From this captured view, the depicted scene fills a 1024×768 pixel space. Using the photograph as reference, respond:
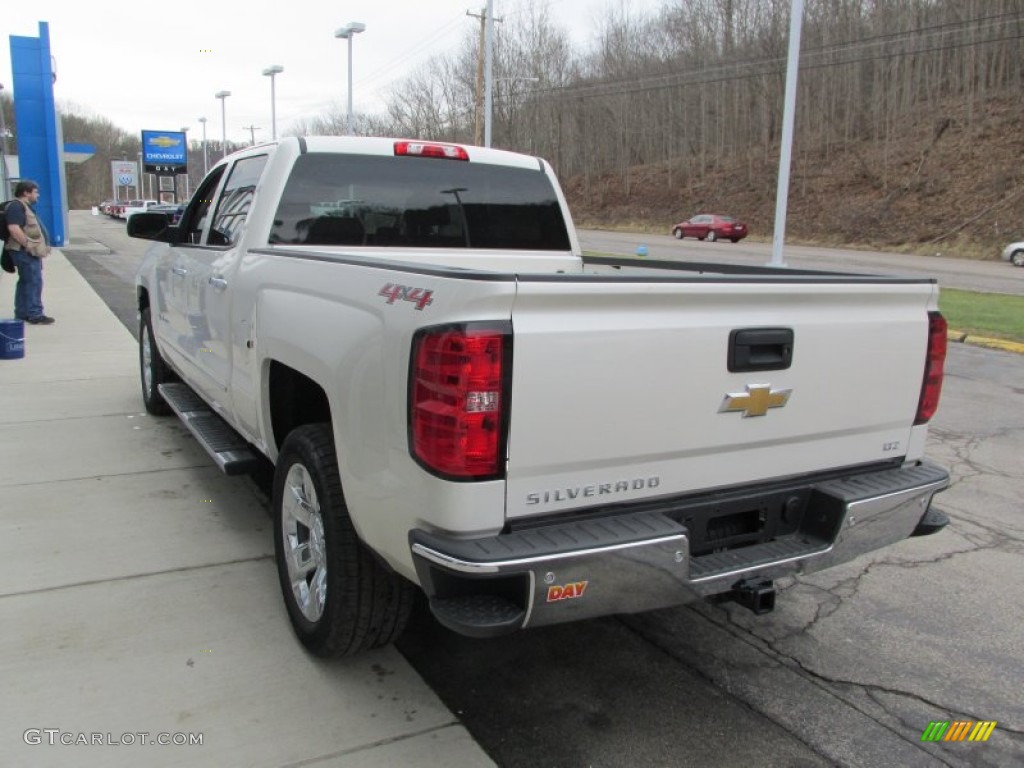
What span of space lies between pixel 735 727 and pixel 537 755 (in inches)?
27.9

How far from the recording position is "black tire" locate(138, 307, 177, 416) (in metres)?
6.43

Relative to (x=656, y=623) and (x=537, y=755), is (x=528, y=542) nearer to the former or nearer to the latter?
(x=537, y=755)

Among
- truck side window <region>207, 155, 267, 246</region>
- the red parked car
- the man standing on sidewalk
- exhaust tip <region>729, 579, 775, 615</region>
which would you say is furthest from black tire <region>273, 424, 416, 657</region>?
the red parked car

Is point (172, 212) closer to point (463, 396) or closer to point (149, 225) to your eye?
point (149, 225)

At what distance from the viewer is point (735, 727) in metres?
2.83

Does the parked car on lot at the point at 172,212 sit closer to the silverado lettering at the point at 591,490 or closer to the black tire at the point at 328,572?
the black tire at the point at 328,572

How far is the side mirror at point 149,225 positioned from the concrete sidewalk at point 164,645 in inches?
59.9

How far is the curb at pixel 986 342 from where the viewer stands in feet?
34.5

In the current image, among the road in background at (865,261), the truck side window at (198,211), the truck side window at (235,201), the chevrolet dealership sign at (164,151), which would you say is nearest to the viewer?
the truck side window at (235,201)

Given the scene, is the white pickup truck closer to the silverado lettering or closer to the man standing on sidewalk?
the silverado lettering

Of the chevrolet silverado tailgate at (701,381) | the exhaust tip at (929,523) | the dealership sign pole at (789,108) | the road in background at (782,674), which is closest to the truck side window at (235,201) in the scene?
the road in background at (782,674)

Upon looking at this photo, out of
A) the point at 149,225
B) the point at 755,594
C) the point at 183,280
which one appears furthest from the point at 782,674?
the point at 149,225

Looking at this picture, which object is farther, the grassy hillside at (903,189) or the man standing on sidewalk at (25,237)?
the grassy hillside at (903,189)

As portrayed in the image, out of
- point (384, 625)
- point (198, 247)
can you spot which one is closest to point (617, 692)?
Result: point (384, 625)
